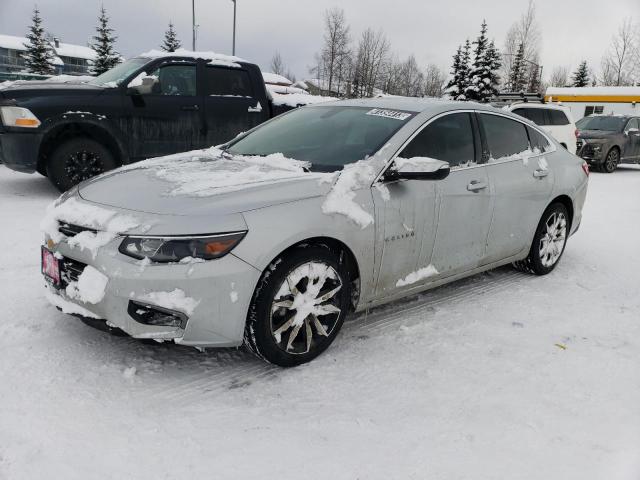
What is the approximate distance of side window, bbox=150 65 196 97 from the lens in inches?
283

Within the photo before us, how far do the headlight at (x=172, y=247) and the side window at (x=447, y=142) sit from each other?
4.72 feet

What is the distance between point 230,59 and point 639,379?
21.7 feet

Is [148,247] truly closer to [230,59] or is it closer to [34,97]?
[34,97]

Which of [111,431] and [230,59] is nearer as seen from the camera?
[111,431]

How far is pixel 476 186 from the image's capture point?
3861 mm

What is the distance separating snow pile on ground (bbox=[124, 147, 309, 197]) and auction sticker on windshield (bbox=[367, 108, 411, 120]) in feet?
2.53

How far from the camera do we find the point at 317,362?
3.06 metres

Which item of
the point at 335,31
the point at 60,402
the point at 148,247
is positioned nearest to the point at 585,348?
the point at 148,247

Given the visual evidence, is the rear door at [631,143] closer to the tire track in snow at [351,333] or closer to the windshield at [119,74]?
the tire track in snow at [351,333]

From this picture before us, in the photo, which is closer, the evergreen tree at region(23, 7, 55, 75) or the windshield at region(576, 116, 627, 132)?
→ the windshield at region(576, 116, 627, 132)

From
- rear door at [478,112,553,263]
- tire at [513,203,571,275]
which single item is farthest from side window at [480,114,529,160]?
tire at [513,203,571,275]

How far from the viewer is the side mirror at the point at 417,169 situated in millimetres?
3217

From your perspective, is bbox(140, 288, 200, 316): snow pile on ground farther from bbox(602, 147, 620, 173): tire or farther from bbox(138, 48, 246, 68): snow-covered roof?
bbox(602, 147, 620, 173): tire

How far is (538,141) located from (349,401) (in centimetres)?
325
